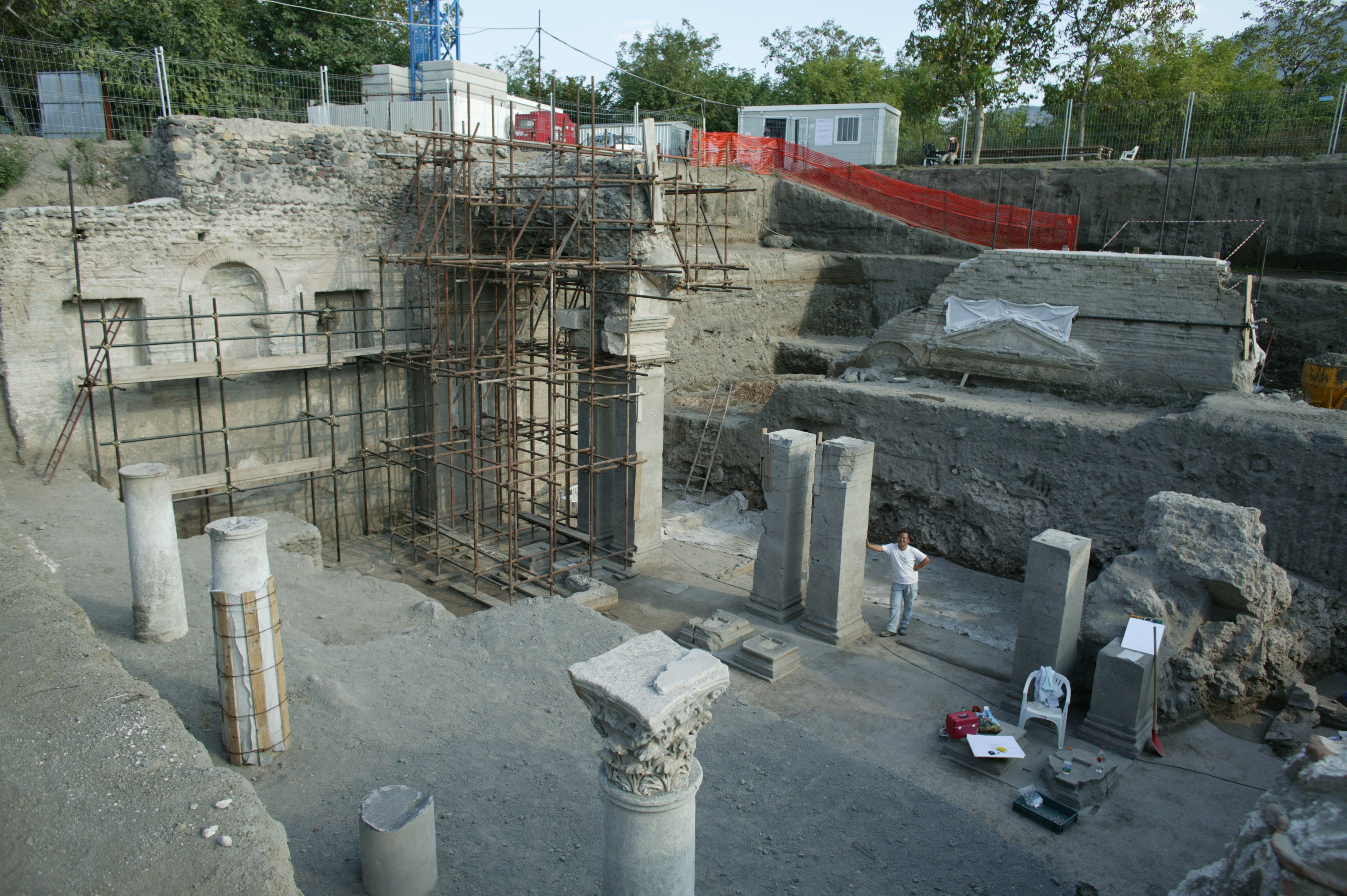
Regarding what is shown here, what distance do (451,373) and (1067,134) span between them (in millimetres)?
18946

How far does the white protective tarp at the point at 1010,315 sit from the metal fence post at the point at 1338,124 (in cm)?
958

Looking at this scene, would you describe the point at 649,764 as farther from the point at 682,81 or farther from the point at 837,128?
the point at 682,81

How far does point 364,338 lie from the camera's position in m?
12.4

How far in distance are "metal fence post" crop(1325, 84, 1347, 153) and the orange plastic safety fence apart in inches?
221

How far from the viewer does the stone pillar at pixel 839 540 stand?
32.4ft

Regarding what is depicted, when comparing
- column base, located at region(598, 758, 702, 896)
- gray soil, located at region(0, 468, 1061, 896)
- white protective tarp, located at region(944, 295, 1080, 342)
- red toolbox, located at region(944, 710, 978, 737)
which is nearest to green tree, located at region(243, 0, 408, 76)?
white protective tarp, located at region(944, 295, 1080, 342)

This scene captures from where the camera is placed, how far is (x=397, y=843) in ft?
15.1

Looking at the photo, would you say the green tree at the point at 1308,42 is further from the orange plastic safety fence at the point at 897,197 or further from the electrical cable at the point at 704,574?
the electrical cable at the point at 704,574

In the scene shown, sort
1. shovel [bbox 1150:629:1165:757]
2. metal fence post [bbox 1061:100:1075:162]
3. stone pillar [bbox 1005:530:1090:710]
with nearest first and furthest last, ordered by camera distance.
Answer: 1. shovel [bbox 1150:629:1165:757]
2. stone pillar [bbox 1005:530:1090:710]
3. metal fence post [bbox 1061:100:1075:162]

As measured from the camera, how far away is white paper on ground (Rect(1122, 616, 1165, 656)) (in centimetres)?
822

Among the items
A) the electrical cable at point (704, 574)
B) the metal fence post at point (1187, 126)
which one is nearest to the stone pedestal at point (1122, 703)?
the electrical cable at point (704, 574)

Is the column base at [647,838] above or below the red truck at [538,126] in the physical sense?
below

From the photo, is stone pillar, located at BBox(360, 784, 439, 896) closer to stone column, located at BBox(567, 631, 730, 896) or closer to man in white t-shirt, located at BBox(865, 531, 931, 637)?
stone column, located at BBox(567, 631, 730, 896)

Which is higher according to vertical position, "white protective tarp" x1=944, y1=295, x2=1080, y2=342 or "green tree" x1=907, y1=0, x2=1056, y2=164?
"green tree" x1=907, y1=0, x2=1056, y2=164
